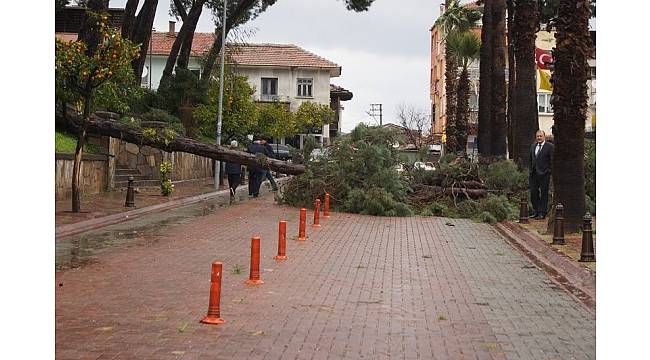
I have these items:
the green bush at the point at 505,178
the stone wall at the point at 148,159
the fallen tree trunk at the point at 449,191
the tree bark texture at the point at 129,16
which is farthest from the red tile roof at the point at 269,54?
the green bush at the point at 505,178

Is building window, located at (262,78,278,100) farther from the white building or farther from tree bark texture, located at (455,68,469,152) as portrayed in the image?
tree bark texture, located at (455,68,469,152)

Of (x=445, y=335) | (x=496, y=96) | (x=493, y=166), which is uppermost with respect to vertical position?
(x=496, y=96)

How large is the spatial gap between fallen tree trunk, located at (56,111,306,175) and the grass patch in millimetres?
577

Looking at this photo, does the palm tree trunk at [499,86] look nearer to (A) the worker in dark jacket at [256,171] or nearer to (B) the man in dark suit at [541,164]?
(A) the worker in dark jacket at [256,171]

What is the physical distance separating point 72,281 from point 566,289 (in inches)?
242

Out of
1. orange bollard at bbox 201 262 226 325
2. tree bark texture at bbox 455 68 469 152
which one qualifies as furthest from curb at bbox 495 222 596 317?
tree bark texture at bbox 455 68 469 152

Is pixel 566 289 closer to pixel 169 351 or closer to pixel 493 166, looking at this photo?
pixel 169 351

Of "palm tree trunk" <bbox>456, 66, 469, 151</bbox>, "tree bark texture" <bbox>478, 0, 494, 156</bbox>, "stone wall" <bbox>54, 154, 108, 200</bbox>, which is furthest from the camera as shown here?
"palm tree trunk" <bbox>456, 66, 469, 151</bbox>

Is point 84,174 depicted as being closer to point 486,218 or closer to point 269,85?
point 486,218

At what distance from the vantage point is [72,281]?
9.95 meters

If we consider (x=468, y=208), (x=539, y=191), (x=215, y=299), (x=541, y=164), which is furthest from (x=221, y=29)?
(x=215, y=299)

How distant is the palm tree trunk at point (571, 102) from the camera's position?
47.9 ft

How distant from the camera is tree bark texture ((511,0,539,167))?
71.2ft

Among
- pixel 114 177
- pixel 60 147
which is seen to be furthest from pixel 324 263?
pixel 114 177
